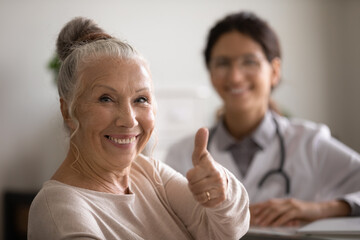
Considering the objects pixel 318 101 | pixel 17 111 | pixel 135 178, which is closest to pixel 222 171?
pixel 135 178

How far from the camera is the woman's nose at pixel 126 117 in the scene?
0.86 meters

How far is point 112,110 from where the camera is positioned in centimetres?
87

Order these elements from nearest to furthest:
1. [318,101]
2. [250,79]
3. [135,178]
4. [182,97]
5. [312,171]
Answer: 1. [135,178]
2. [312,171]
3. [250,79]
4. [182,97]
5. [318,101]

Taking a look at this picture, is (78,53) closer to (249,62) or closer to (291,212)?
(291,212)

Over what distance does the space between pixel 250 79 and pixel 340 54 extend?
230 centimetres

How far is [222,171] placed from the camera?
0.84 m

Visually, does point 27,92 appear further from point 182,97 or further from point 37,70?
point 182,97

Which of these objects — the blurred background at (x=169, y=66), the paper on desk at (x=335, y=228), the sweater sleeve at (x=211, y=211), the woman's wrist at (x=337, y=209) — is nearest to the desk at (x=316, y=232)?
the paper on desk at (x=335, y=228)

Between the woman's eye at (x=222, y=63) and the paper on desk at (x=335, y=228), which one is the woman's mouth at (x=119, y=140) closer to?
the paper on desk at (x=335, y=228)

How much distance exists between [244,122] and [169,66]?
1587mm

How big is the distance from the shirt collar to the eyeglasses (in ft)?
0.66

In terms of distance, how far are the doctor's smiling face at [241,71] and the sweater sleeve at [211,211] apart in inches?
36.6

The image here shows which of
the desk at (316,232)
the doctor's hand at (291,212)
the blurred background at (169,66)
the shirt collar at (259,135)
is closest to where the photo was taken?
the desk at (316,232)

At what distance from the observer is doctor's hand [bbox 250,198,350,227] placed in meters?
1.40
